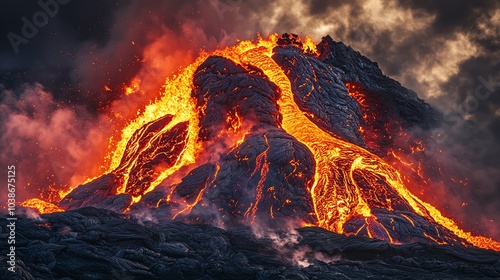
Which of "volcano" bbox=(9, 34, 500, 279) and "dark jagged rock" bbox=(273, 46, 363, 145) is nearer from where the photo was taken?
"volcano" bbox=(9, 34, 500, 279)

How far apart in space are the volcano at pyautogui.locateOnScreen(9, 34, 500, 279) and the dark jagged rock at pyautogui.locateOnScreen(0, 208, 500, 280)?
0.07 m

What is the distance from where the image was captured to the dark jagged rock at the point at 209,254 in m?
18.3

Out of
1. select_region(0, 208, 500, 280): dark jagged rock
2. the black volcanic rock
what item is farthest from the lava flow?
select_region(0, 208, 500, 280): dark jagged rock

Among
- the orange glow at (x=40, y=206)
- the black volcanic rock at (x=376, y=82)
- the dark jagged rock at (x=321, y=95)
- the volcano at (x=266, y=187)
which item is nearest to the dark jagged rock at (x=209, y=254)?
the volcano at (x=266, y=187)

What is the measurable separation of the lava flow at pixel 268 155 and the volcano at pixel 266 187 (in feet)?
0.32

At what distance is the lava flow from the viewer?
28.3 metres

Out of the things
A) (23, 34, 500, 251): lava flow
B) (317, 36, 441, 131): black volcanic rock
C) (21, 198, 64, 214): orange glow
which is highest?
(317, 36, 441, 131): black volcanic rock

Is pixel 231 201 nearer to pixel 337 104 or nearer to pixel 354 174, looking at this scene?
pixel 354 174

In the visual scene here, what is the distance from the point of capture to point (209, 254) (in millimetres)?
21516

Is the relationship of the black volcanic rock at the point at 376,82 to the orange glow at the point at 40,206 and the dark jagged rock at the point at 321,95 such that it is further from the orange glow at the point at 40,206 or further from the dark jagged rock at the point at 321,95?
the orange glow at the point at 40,206

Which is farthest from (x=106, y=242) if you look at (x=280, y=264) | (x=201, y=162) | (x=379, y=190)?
(x=379, y=190)

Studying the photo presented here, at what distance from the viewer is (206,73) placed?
38906mm

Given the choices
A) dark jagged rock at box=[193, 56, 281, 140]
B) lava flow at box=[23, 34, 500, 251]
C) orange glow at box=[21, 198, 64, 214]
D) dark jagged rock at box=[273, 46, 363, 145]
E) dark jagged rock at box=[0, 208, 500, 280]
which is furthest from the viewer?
dark jagged rock at box=[273, 46, 363, 145]

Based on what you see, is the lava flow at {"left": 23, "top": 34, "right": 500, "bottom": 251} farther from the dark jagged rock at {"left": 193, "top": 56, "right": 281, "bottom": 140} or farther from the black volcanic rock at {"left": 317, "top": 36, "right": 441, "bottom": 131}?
the black volcanic rock at {"left": 317, "top": 36, "right": 441, "bottom": 131}
